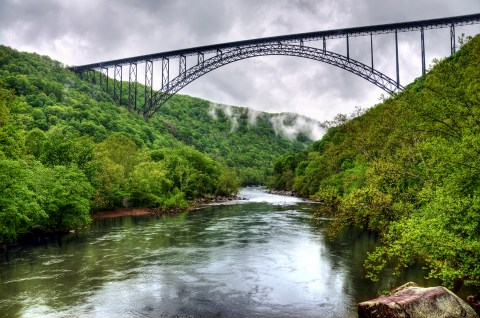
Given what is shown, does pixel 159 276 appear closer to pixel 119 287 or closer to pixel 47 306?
pixel 119 287

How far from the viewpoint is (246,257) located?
20750mm

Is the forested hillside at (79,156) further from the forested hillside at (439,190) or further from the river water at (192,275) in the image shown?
the forested hillside at (439,190)

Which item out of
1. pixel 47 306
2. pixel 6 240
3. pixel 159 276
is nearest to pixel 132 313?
pixel 47 306

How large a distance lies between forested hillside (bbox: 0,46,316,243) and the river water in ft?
9.66

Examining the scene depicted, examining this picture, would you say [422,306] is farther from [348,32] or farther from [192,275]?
[348,32]

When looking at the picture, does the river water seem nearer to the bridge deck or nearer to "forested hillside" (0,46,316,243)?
"forested hillside" (0,46,316,243)

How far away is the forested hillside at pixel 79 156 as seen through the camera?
933 inches

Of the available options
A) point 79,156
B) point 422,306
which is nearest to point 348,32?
point 79,156

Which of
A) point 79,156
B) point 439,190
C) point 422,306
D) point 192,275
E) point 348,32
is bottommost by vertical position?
point 192,275

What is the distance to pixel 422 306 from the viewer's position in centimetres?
1097

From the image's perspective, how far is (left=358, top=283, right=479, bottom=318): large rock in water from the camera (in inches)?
429

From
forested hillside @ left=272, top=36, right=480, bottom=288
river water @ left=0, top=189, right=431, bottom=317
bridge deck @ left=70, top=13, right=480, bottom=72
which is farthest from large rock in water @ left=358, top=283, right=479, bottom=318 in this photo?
bridge deck @ left=70, top=13, right=480, bottom=72

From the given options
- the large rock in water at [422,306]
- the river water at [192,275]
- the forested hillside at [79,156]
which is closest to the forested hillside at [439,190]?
the large rock in water at [422,306]

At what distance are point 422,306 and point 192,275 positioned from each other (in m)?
9.96
